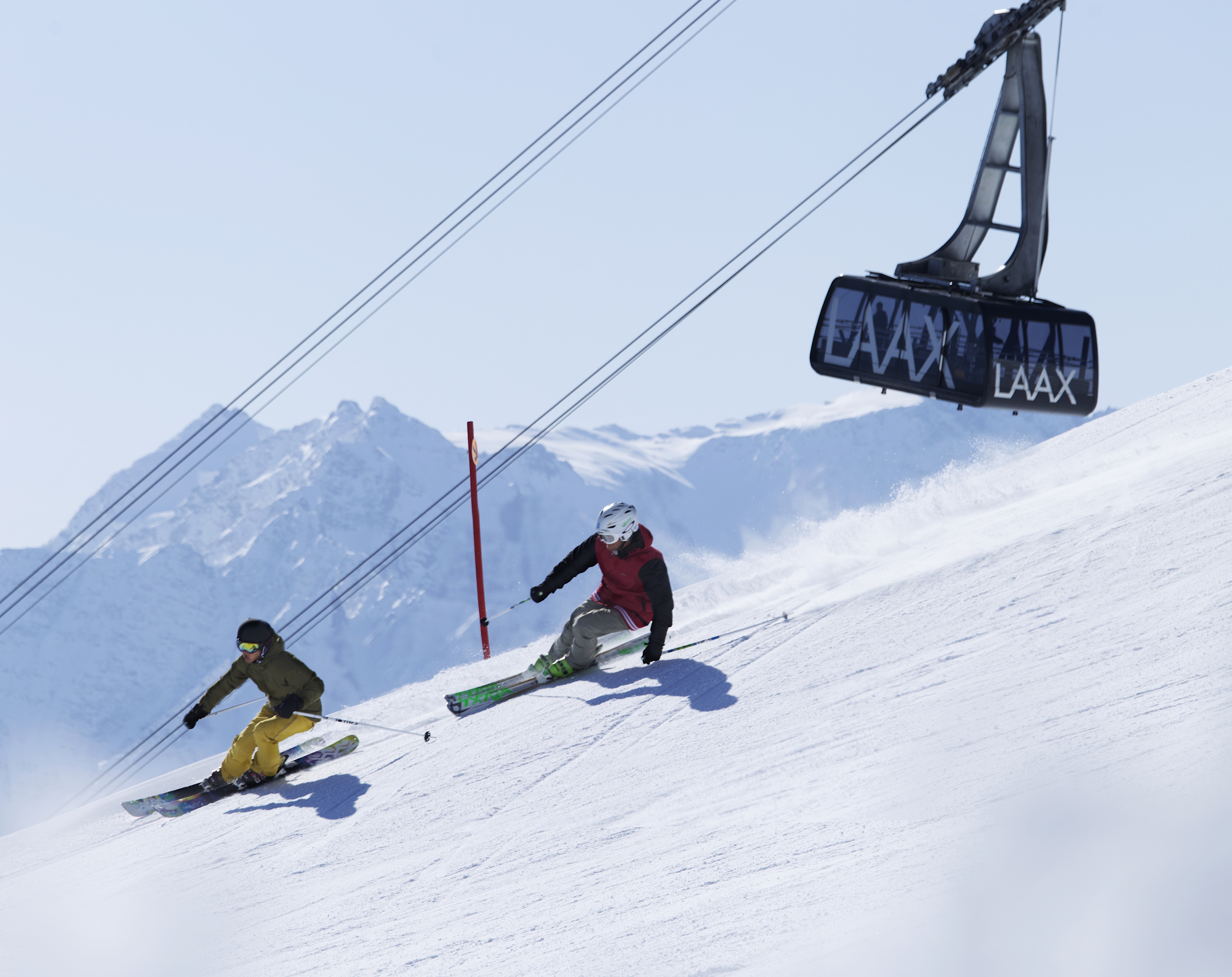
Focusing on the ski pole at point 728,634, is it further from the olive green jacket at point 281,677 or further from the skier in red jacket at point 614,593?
the olive green jacket at point 281,677

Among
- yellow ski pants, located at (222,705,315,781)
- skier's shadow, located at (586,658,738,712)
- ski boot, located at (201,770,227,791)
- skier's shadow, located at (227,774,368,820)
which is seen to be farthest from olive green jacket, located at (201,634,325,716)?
skier's shadow, located at (586,658,738,712)

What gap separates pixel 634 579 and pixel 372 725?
8.73 ft

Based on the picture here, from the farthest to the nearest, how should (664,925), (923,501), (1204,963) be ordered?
(923,501) < (664,925) < (1204,963)

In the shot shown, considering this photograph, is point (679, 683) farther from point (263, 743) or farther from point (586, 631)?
point (263, 743)

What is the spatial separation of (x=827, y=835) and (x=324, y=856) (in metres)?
3.32

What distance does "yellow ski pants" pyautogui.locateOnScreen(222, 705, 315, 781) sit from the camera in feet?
30.7

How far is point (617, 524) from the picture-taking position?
931 centimetres

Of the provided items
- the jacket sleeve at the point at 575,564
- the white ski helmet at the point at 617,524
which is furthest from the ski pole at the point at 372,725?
the white ski helmet at the point at 617,524

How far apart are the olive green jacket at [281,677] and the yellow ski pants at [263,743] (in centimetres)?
14

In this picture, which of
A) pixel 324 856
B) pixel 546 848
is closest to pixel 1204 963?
pixel 546 848

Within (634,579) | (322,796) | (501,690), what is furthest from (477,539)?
(322,796)

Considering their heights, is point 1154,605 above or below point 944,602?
below

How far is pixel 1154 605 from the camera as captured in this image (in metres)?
7.46

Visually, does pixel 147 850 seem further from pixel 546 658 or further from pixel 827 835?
pixel 827 835
